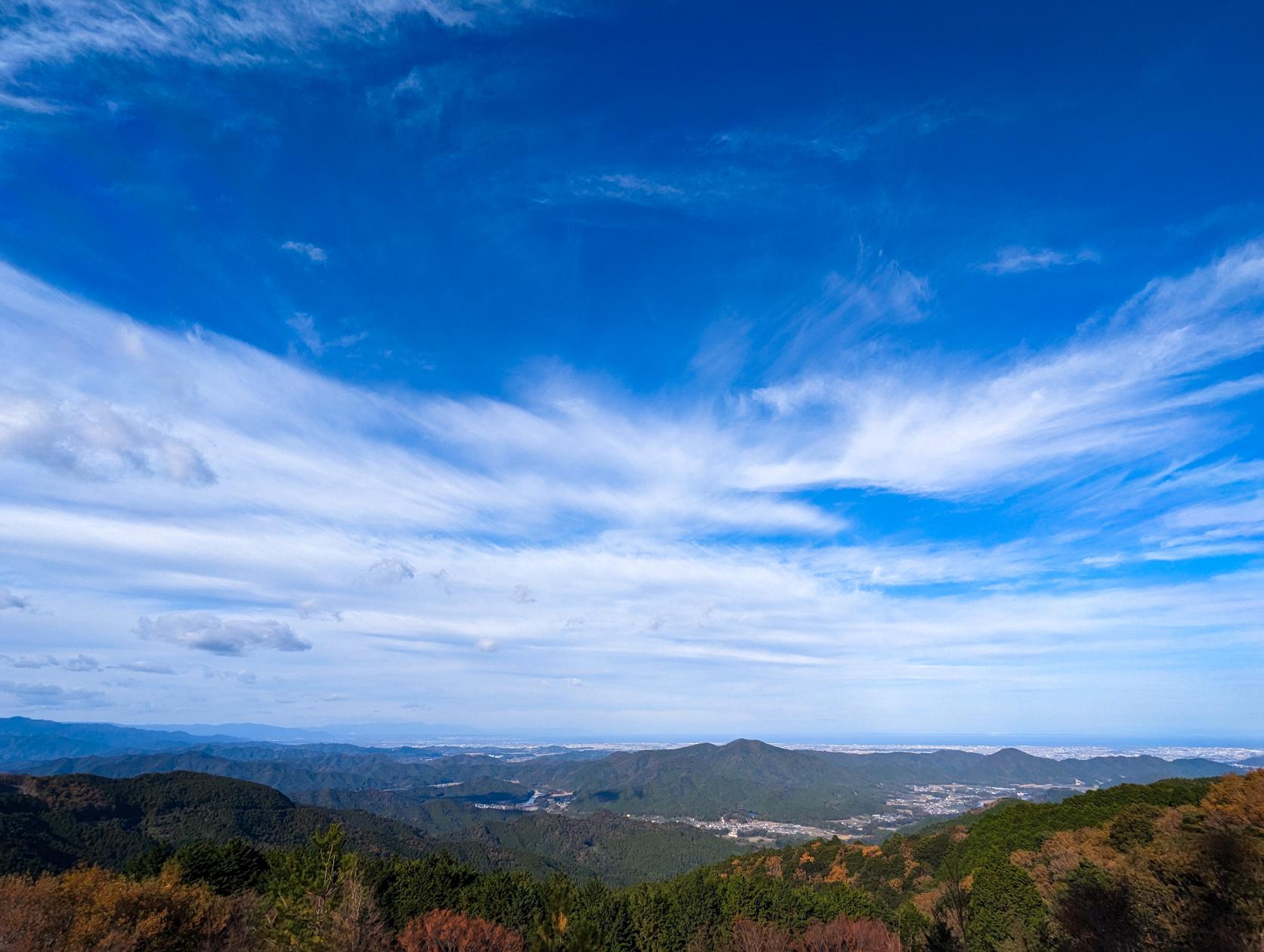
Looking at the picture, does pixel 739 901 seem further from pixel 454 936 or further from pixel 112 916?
pixel 112 916

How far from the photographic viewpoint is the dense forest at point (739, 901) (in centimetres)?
3422

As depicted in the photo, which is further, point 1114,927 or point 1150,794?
point 1150,794

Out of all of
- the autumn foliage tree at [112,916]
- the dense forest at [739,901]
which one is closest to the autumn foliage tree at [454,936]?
the dense forest at [739,901]

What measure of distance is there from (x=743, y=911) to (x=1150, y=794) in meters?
56.1

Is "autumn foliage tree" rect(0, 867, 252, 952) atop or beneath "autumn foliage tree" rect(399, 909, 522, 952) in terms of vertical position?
atop

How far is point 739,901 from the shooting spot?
6475cm

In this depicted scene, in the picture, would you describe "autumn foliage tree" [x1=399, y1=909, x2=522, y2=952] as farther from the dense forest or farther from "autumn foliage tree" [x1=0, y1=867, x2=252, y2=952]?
"autumn foliage tree" [x1=0, y1=867, x2=252, y2=952]

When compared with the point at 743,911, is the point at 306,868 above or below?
above

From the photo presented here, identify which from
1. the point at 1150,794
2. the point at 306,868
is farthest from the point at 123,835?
the point at 1150,794

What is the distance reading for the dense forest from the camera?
34.2 metres

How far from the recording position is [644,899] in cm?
6869

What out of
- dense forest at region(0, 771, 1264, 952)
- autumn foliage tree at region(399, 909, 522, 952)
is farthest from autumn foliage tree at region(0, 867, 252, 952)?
autumn foliage tree at region(399, 909, 522, 952)

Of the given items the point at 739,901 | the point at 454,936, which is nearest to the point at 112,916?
the point at 454,936

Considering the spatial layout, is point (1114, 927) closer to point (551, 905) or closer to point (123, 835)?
point (551, 905)
